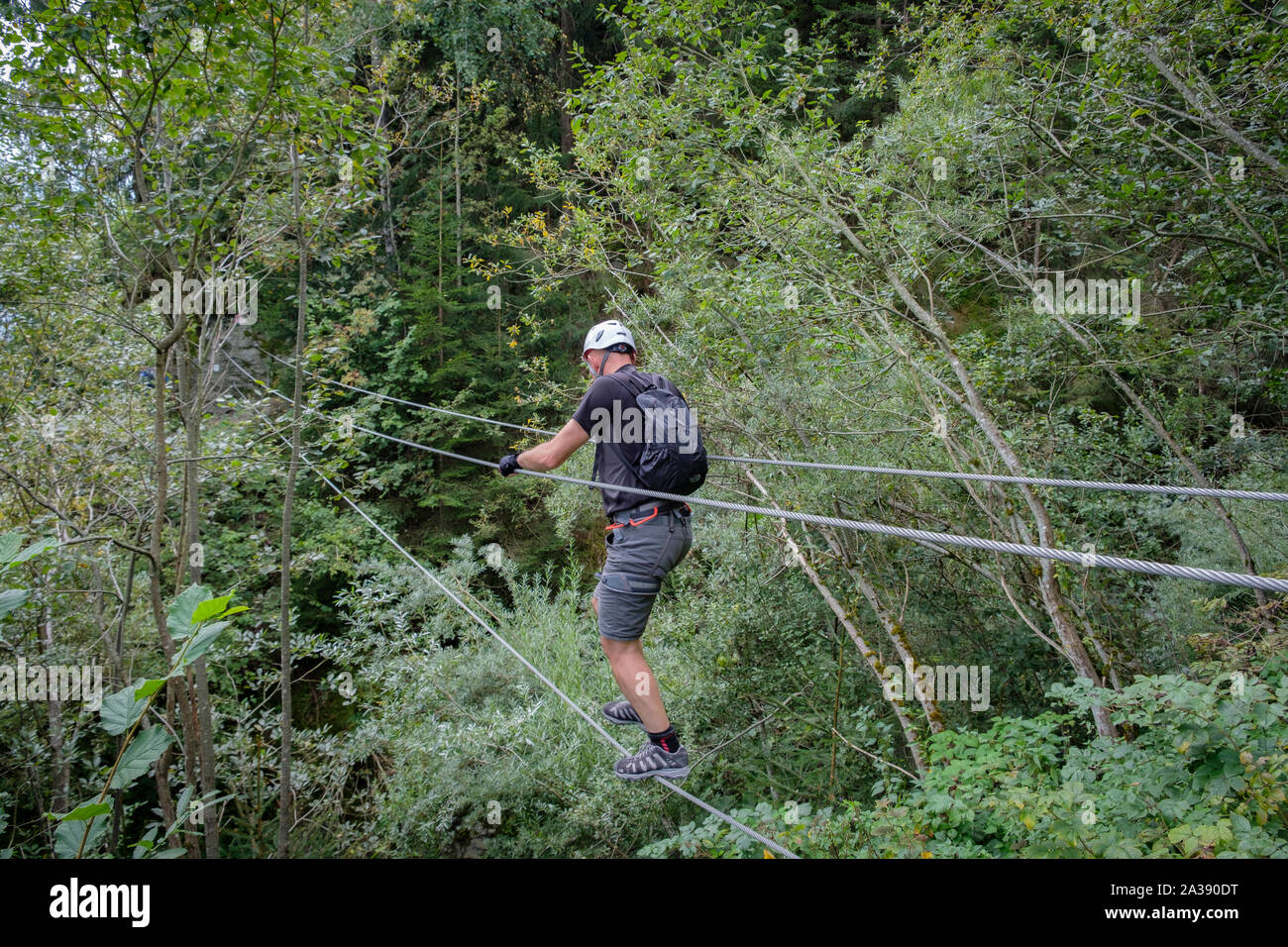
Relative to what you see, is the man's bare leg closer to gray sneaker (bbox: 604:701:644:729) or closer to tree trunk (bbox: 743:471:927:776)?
gray sneaker (bbox: 604:701:644:729)

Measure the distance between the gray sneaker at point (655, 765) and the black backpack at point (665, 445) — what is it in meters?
1.10

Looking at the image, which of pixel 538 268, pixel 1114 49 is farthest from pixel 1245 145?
pixel 538 268

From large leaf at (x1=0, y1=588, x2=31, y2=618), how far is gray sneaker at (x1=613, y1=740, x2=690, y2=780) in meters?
2.03

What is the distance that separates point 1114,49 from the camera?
3908 mm

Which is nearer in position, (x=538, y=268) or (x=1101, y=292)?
(x=1101, y=292)

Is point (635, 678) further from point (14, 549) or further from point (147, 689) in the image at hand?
point (14, 549)

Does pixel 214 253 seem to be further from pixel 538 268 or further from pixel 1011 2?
pixel 538 268

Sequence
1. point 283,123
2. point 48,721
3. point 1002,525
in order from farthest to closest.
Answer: point 48,721 < point 1002,525 < point 283,123

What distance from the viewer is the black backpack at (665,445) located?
102 inches

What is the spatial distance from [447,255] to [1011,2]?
28.2ft

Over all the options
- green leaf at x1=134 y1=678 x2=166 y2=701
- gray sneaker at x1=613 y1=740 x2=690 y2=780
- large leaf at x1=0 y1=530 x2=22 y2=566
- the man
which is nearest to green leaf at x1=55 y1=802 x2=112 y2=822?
green leaf at x1=134 y1=678 x2=166 y2=701

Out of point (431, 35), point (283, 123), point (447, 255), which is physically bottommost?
point (283, 123)

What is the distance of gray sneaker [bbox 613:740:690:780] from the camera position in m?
2.81

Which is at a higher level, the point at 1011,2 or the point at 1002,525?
the point at 1011,2
